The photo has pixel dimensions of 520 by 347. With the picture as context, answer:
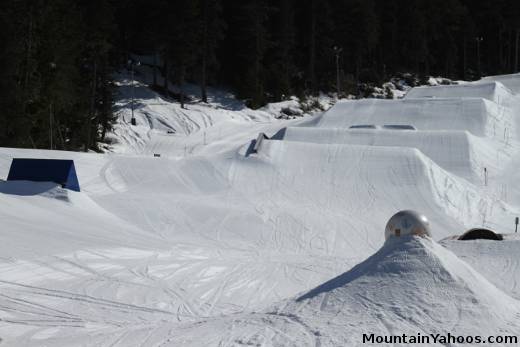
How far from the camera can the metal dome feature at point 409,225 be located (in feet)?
29.8

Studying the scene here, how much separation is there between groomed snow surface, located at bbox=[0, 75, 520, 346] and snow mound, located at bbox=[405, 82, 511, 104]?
474cm

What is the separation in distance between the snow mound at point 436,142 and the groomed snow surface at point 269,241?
0.30 ft

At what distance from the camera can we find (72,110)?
27.4m

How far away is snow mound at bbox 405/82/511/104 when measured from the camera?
37.9 meters

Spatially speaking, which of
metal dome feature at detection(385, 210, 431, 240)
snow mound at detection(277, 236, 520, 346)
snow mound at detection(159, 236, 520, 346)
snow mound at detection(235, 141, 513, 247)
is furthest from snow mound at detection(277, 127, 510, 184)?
snow mound at detection(159, 236, 520, 346)

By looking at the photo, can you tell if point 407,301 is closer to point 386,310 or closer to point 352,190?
point 386,310

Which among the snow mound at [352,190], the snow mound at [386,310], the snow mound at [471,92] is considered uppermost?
the snow mound at [471,92]

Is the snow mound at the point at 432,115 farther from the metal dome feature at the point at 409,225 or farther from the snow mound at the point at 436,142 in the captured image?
the metal dome feature at the point at 409,225

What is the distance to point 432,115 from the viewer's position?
32.9 metres

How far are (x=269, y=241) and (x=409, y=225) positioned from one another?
6199mm

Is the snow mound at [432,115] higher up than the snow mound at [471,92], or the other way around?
the snow mound at [471,92]

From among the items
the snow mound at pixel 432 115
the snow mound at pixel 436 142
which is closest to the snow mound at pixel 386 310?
the snow mound at pixel 436 142

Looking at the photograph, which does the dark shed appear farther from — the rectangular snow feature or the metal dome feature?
the rectangular snow feature

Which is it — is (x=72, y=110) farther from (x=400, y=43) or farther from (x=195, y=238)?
(x=400, y=43)
